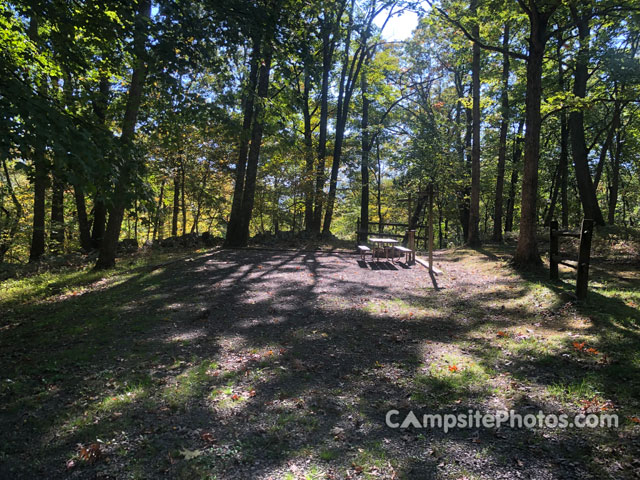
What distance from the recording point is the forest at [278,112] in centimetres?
507

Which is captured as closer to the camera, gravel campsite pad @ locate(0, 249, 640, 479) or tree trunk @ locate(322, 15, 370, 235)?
gravel campsite pad @ locate(0, 249, 640, 479)

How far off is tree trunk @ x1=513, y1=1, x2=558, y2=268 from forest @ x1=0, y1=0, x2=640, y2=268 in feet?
0.12

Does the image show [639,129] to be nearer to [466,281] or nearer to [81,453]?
[466,281]

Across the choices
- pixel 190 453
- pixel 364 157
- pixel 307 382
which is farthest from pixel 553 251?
pixel 364 157

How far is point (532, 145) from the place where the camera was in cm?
→ 794

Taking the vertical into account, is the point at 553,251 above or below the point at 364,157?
below

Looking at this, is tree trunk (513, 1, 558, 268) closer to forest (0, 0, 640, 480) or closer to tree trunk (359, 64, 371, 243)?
forest (0, 0, 640, 480)

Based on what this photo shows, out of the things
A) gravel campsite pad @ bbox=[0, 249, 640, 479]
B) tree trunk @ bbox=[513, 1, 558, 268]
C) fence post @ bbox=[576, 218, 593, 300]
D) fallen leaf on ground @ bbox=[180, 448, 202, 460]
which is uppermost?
tree trunk @ bbox=[513, 1, 558, 268]

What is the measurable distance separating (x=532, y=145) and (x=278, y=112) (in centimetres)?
567

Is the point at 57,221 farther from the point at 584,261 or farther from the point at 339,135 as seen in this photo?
the point at 584,261

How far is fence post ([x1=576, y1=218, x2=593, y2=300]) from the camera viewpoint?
5758mm

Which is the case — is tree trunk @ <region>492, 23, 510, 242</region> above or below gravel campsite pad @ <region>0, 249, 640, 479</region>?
above

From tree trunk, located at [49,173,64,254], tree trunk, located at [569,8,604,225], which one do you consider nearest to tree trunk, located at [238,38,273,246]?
tree trunk, located at [49,173,64,254]

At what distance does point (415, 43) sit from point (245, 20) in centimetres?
2002
